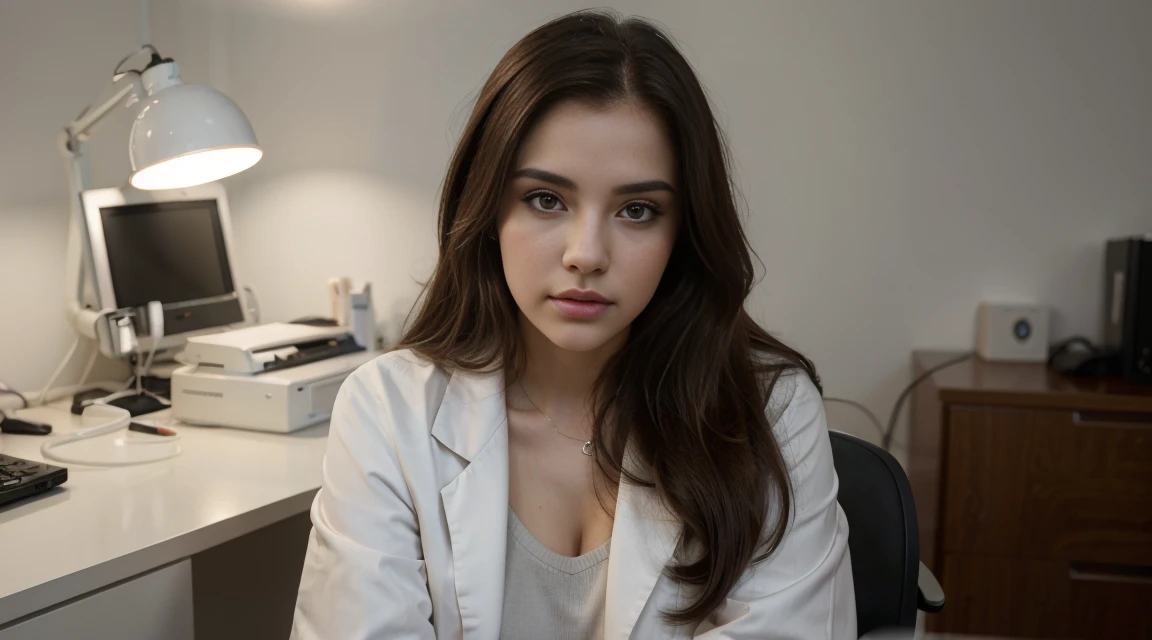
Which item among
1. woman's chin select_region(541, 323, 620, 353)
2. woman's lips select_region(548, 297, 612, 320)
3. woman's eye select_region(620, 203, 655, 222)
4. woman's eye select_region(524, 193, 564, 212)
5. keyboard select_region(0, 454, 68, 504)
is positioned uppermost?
woman's eye select_region(524, 193, 564, 212)

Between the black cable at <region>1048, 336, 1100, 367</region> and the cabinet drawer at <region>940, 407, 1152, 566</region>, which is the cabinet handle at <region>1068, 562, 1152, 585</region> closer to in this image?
the cabinet drawer at <region>940, 407, 1152, 566</region>

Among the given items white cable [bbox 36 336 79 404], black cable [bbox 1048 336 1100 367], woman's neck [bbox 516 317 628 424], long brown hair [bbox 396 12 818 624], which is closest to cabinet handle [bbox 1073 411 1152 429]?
black cable [bbox 1048 336 1100 367]

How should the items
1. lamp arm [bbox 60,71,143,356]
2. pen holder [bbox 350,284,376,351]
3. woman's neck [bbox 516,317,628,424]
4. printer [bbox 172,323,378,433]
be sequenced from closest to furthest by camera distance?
woman's neck [bbox 516,317,628,424]
printer [bbox 172,323,378,433]
lamp arm [bbox 60,71,143,356]
pen holder [bbox 350,284,376,351]

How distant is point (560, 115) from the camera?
1.12 m

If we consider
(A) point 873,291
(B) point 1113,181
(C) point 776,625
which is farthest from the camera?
(A) point 873,291

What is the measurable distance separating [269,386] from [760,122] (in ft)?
4.47

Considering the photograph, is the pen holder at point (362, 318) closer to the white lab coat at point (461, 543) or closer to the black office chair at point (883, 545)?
the white lab coat at point (461, 543)

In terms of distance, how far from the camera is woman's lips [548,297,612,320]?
1121mm

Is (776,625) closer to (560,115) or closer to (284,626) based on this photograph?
(560,115)

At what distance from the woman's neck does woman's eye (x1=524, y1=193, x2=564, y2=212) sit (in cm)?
23

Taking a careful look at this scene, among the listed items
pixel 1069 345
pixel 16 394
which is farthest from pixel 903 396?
pixel 16 394

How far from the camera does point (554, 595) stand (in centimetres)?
119

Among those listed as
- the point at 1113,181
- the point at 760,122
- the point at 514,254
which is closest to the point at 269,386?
the point at 514,254

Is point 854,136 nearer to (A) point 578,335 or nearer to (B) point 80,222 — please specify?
(A) point 578,335
